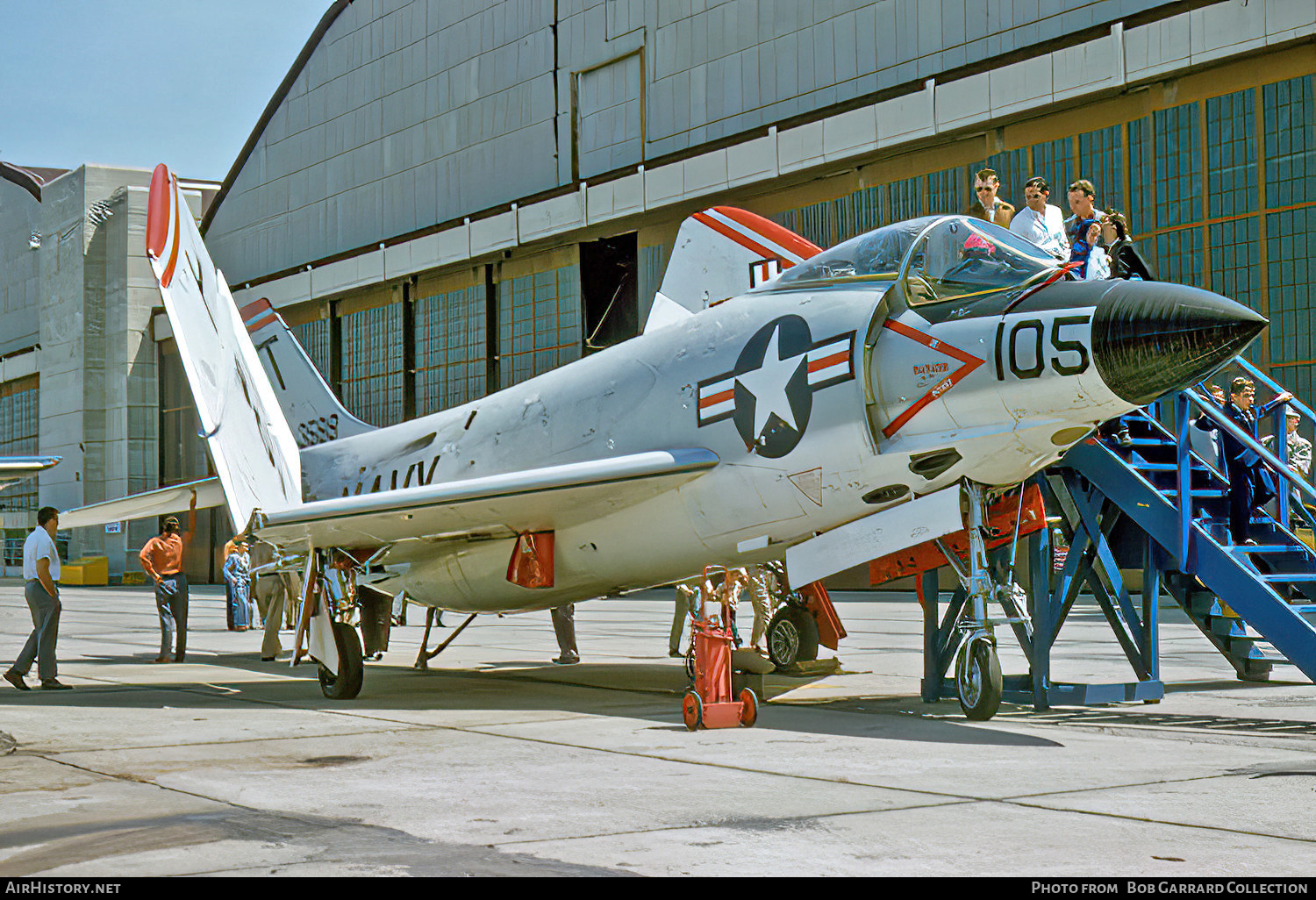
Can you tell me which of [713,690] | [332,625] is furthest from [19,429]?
[713,690]

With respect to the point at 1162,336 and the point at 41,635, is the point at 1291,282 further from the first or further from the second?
the point at 41,635

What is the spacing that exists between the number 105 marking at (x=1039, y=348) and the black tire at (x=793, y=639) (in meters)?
5.71

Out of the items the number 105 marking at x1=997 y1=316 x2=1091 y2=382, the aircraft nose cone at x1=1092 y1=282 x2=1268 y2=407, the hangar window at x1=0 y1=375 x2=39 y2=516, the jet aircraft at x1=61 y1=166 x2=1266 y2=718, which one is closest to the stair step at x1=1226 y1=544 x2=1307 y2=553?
the jet aircraft at x1=61 y1=166 x2=1266 y2=718

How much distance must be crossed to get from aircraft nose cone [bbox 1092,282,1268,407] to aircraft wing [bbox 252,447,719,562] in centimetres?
323

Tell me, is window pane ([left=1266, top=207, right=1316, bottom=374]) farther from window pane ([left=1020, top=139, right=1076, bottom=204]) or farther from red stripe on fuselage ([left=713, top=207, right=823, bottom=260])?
red stripe on fuselage ([left=713, top=207, right=823, bottom=260])

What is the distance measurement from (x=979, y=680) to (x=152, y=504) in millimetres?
10536

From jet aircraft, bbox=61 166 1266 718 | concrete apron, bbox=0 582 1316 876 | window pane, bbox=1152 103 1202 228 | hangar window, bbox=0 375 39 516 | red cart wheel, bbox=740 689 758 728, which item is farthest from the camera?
hangar window, bbox=0 375 39 516

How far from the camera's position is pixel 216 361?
12.1 m

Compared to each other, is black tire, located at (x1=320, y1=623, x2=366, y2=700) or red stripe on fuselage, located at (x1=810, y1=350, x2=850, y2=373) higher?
red stripe on fuselage, located at (x1=810, y1=350, x2=850, y2=373)

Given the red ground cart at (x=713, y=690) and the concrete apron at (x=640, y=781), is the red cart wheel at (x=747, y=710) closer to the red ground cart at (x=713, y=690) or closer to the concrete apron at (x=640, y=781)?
the red ground cart at (x=713, y=690)

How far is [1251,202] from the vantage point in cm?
2233

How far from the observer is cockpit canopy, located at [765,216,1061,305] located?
27.7 ft

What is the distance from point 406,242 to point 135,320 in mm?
19177

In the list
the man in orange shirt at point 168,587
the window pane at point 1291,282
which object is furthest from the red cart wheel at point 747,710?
the window pane at point 1291,282
